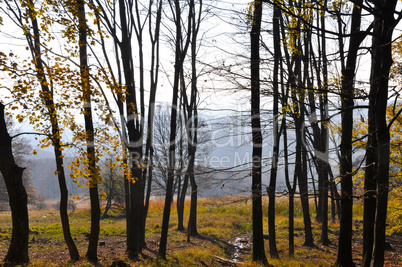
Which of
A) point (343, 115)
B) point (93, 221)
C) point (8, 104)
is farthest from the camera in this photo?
point (93, 221)

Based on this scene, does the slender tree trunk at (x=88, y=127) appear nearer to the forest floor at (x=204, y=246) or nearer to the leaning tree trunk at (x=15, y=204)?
the forest floor at (x=204, y=246)

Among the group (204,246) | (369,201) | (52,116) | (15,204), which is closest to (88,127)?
(52,116)

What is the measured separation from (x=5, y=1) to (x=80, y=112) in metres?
4.26

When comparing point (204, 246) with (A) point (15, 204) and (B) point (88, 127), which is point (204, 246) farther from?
(A) point (15, 204)

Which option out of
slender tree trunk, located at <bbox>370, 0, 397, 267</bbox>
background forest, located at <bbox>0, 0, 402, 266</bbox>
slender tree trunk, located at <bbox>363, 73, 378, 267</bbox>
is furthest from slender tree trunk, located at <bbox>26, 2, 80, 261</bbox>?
slender tree trunk, located at <bbox>363, 73, 378, 267</bbox>

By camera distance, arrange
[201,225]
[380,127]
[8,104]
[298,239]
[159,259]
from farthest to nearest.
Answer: [201,225], [298,239], [159,259], [8,104], [380,127]

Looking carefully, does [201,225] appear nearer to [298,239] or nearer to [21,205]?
[298,239]

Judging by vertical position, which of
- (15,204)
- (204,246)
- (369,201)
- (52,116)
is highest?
(52,116)

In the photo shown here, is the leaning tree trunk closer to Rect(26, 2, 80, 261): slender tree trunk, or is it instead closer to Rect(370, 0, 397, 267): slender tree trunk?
Rect(26, 2, 80, 261): slender tree trunk

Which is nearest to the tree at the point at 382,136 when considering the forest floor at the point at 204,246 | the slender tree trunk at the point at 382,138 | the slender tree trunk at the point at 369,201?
the slender tree trunk at the point at 382,138

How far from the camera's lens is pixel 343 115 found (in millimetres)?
6832

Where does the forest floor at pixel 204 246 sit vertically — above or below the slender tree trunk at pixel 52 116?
below

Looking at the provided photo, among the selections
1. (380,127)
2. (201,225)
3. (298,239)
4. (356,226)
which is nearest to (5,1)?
(380,127)

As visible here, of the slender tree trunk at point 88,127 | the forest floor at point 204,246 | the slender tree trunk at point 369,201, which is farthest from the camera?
the forest floor at point 204,246
